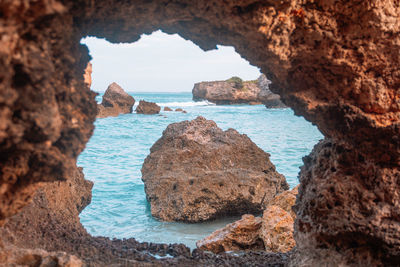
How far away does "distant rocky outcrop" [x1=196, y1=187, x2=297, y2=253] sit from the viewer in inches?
217

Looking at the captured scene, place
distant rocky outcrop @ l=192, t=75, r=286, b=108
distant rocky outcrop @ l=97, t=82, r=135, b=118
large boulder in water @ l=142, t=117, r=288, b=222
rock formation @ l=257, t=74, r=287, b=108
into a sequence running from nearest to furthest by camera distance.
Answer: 1. large boulder in water @ l=142, t=117, r=288, b=222
2. distant rocky outcrop @ l=97, t=82, r=135, b=118
3. rock formation @ l=257, t=74, r=287, b=108
4. distant rocky outcrop @ l=192, t=75, r=286, b=108

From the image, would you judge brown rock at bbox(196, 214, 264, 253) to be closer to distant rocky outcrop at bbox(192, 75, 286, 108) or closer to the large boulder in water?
the large boulder in water

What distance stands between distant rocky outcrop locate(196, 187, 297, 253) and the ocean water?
0.99 m

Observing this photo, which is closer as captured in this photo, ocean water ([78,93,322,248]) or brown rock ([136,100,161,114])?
ocean water ([78,93,322,248])

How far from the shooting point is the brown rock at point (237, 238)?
5.60m

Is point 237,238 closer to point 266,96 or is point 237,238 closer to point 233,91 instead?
point 266,96

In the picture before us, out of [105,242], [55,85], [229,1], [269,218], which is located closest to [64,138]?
[55,85]

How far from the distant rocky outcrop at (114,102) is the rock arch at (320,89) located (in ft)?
94.5

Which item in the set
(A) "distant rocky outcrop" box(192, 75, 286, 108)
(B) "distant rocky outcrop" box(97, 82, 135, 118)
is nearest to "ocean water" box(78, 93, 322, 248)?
(B) "distant rocky outcrop" box(97, 82, 135, 118)

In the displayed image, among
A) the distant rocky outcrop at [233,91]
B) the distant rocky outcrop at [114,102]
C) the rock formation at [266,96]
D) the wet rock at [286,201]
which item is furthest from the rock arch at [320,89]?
the distant rocky outcrop at [233,91]

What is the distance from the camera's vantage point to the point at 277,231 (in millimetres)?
5527

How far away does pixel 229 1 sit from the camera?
9.60 ft

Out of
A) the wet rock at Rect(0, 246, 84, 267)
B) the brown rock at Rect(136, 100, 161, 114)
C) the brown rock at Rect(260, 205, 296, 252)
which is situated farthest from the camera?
the brown rock at Rect(136, 100, 161, 114)

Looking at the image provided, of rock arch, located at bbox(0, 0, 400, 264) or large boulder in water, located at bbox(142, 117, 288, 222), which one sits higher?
rock arch, located at bbox(0, 0, 400, 264)
